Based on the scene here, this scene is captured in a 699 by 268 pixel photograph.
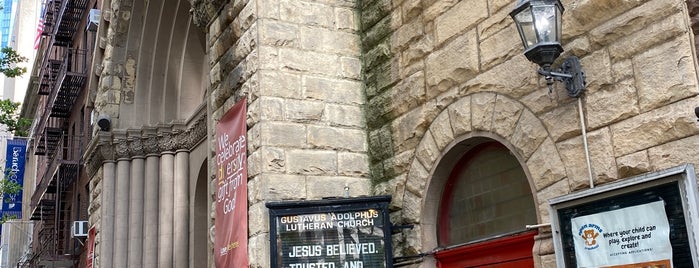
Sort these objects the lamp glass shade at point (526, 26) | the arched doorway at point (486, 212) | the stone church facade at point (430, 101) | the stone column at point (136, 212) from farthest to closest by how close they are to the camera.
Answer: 1. the stone column at point (136, 212)
2. the arched doorway at point (486, 212)
3. the lamp glass shade at point (526, 26)
4. the stone church facade at point (430, 101)

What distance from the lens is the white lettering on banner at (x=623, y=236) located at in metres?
5.21

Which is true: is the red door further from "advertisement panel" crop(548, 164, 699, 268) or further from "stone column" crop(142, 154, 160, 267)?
"stone column" crop(142, 154, 160, 267)

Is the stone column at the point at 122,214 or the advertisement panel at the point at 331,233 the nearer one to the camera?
the advertisement panel at the point at 331,233

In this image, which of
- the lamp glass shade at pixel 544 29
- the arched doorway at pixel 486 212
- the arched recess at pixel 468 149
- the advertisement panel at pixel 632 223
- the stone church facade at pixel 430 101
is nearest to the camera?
the advertisement panel at pixel 632 223

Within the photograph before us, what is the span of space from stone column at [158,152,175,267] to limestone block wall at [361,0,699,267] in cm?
752

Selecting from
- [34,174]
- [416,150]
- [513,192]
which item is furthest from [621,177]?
[34,174]

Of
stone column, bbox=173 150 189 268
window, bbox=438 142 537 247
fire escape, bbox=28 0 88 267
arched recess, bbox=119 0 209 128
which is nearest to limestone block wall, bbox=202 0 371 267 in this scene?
window, bbox=438 142 537 247

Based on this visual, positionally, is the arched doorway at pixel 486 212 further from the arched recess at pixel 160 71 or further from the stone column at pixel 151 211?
the arched recess at pixel 160 71

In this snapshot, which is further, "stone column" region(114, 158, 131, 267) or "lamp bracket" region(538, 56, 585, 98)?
"stone column" region(114, 158, 131, 267)

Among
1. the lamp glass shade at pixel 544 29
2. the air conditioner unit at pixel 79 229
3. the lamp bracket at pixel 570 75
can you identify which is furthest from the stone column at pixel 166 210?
the lamp glass shade at pixel 544 29

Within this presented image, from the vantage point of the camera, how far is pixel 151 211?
1548cm

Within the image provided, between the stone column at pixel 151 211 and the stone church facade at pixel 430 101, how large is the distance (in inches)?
240

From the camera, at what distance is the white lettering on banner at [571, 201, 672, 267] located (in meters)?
5.21

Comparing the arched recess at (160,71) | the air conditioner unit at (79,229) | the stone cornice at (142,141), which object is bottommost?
the air conditioner unit at (79,229)
